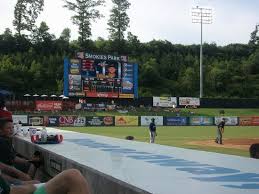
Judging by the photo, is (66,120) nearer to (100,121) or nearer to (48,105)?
(100,121)

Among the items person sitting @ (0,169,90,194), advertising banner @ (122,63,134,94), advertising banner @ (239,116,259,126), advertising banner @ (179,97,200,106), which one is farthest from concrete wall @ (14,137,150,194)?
advertising banner @ (179,97,200,106)

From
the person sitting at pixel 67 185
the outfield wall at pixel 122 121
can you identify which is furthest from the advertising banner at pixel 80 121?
the person sitting at pixel 67 185

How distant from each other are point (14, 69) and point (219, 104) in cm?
3379

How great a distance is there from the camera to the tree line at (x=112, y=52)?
84.9 m

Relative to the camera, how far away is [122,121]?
181 ft

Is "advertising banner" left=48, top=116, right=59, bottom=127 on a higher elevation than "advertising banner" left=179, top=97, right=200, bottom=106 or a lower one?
lower

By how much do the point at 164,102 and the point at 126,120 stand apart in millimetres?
16557

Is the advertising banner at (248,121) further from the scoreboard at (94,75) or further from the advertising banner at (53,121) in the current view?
the advertising banner at (53,121)

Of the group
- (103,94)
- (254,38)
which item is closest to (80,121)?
(103,94)

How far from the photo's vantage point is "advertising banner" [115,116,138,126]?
5475 centimetres

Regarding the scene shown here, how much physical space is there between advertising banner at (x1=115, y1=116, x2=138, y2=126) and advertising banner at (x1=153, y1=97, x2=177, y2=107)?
14.0 m

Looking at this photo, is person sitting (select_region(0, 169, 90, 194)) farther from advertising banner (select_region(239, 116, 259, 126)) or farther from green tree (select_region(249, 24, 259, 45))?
green tree (select_region(249, 24, 259, 45))

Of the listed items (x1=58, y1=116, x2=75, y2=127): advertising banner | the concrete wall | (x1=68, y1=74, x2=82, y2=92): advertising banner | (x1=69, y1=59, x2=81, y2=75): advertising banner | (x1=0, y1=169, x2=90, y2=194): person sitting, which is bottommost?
(x1=58, y1=116, x2=75, y2=127): advertising banner

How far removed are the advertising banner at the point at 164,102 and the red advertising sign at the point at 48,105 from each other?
1480 cm
